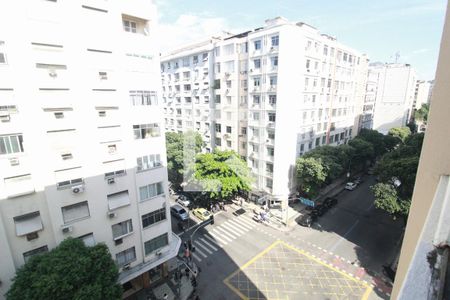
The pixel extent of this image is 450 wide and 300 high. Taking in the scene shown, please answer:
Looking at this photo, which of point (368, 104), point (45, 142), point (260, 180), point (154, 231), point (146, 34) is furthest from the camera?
point (368, 104)

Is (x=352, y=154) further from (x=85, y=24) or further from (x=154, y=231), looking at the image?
(x=85, y=24)

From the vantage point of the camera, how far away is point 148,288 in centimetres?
2275

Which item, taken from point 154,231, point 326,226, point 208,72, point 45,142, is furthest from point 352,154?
point 45,142

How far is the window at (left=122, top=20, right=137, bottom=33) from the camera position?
57.2 feet

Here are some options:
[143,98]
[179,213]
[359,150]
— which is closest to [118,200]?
[143,98]

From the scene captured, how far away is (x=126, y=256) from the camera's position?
1998cm

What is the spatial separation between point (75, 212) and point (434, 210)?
780 inches

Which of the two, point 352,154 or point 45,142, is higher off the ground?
point 45,142

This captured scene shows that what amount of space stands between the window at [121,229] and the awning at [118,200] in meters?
1.91

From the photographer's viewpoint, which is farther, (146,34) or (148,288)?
(148,288)

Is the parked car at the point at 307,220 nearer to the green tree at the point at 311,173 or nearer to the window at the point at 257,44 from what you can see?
the green tree at the point at 311,173

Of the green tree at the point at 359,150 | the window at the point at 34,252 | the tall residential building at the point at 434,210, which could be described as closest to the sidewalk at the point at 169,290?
the window at the point at 34,252

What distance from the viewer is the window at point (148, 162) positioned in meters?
19.2

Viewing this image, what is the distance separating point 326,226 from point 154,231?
23.7 m
